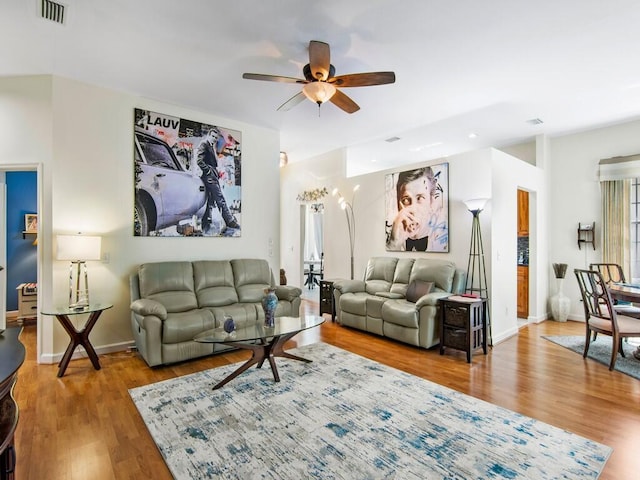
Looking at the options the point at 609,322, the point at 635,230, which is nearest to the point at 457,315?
the point at 609,322

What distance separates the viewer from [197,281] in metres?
4.26

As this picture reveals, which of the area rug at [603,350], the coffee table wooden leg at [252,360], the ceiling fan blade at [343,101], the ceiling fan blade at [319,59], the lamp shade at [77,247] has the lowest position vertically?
the area rug at [603,350]

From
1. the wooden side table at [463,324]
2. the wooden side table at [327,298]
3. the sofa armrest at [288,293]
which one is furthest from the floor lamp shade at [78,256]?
the wooden side table at [463,324]

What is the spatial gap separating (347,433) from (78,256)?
3106mm

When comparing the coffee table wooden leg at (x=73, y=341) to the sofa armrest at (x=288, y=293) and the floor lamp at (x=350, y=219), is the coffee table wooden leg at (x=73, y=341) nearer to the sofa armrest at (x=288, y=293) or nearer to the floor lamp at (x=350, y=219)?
the sofa armrest at (x=288, y=293)

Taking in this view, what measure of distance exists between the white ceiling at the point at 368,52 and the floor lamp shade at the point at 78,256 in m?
1.79

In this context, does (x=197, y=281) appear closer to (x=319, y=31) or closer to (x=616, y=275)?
(x=319, y=31)

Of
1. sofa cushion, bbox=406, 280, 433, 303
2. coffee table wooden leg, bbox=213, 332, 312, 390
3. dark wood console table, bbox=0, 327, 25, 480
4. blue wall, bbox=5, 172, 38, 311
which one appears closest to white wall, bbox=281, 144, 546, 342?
sofa cushion, bbox=406, 280, 433, 303

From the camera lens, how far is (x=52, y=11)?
102 inches

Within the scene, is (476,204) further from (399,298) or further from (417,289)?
(399,298)

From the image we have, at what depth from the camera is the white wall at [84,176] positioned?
144 inches

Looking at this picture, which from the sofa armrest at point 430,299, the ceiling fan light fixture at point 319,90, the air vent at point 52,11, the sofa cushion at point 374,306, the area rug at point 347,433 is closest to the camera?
the area rug at point 347,433

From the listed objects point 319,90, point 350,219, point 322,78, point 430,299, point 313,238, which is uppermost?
point 322,78

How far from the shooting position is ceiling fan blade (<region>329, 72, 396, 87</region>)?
283 centimetres
